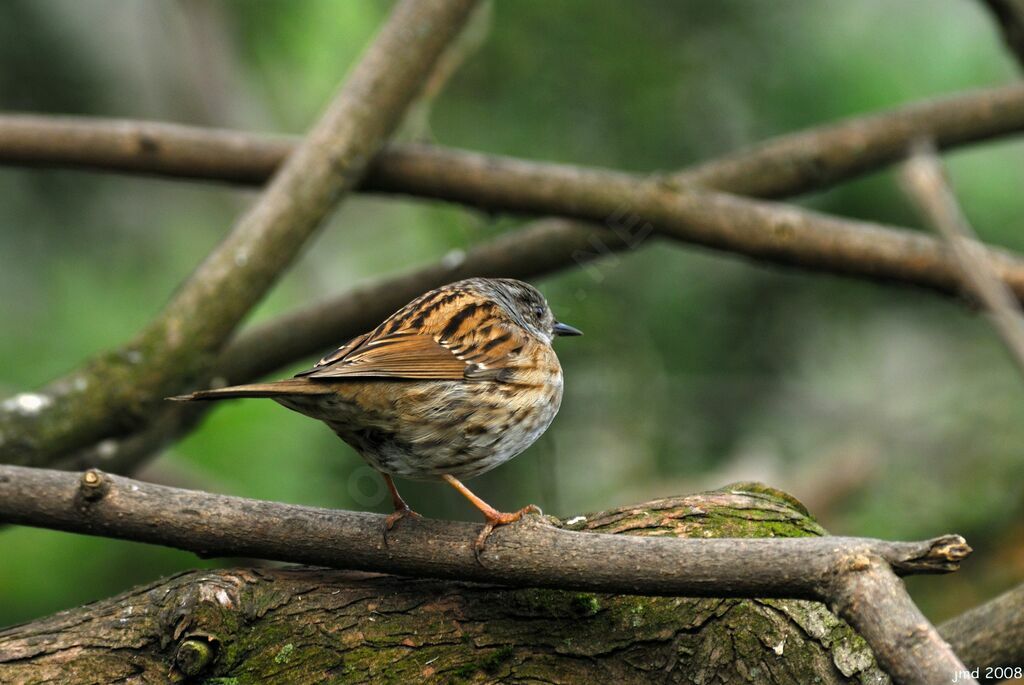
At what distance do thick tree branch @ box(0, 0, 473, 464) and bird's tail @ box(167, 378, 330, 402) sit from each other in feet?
4.29

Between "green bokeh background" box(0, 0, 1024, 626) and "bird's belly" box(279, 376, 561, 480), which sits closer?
"bird's belly" box(279, 376, 561, 480)

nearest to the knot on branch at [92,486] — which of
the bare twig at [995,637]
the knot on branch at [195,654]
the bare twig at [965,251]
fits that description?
the knot on branch at [195,654]

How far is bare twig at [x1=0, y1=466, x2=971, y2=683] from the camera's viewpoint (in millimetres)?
2695

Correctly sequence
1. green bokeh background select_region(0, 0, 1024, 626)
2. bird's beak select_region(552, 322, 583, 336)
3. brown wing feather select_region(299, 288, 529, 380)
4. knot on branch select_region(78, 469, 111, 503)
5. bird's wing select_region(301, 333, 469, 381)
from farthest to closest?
green bokeh background select_region(0, 0, 1024, 626)
bird's beak select_region(552, 322, 583, 336)
brown wing feather select_region(299, 288, 529, 380)
bird's wing select_region(301, 333, 469, 381)
knot on branch select_region(78, 469, 111, 503)

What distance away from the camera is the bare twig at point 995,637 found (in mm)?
3494

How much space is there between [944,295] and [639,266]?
2.34 m

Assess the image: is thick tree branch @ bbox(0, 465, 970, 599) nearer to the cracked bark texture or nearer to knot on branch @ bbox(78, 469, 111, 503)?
knot on branch @ bbox(78, 469, 111, 503)

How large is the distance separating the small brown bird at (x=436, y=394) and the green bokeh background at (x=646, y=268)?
6.63ft

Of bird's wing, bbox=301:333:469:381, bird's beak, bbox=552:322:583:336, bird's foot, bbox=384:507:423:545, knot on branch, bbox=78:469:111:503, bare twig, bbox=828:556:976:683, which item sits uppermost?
bird's beak, bbox=552:322:583:336

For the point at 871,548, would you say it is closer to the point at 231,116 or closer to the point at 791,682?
the point at 791,682

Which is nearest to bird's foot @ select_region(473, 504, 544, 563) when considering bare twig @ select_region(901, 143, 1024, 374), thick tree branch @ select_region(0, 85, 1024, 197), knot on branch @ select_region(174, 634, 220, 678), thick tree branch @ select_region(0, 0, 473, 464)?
knot on branch @ select_region(174, 634, 220, 678)

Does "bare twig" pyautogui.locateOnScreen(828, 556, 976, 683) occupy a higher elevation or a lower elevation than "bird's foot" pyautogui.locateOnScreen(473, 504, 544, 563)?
lower

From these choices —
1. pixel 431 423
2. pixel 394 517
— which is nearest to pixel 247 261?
pixel 431 423

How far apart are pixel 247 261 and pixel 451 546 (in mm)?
2006
